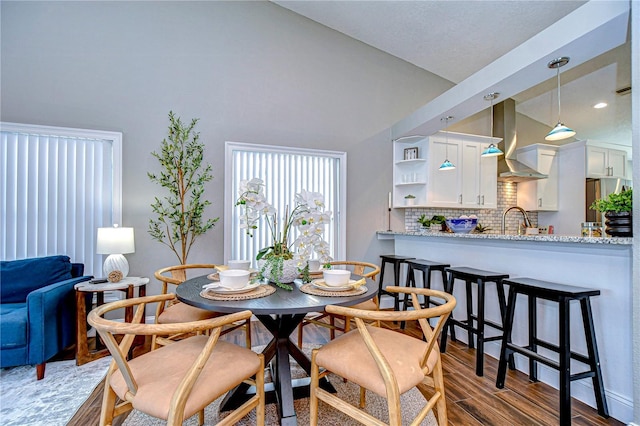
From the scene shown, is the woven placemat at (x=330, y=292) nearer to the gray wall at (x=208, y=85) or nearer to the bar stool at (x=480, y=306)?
the bar stool at (x=480, y=306)

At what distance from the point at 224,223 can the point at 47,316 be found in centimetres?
173

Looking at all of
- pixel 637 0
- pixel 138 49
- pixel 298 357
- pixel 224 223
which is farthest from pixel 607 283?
pixel 138 49

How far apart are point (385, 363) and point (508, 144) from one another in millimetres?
4977


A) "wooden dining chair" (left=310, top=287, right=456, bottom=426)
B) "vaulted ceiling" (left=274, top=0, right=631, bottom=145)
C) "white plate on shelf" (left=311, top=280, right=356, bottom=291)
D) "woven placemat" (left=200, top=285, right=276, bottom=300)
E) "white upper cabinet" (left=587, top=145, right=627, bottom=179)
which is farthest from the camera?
"white upper cabinet" (left=587, top=145, right=627, bottom=179)

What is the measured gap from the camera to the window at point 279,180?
3.68 meters

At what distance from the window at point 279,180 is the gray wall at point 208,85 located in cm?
11

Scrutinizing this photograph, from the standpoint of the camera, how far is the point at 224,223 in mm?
3643

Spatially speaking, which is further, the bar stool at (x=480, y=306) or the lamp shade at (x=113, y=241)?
the lamp shade at (x=113, y=241)

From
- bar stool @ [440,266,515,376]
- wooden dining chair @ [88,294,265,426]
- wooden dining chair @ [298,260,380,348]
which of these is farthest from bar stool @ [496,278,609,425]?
wooden dining chair @ [88,294,265,426]

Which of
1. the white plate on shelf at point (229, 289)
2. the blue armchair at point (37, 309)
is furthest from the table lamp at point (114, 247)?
the white plate on shelf at point (229, 289)

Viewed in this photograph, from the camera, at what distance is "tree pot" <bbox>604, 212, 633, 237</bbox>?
6.16ft

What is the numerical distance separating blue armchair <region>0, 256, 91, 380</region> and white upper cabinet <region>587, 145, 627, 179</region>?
23.1 feet

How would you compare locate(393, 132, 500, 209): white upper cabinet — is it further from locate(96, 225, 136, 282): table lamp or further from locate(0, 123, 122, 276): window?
locate(0, 123, 122, 276): window

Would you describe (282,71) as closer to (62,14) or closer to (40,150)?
(62,14)
